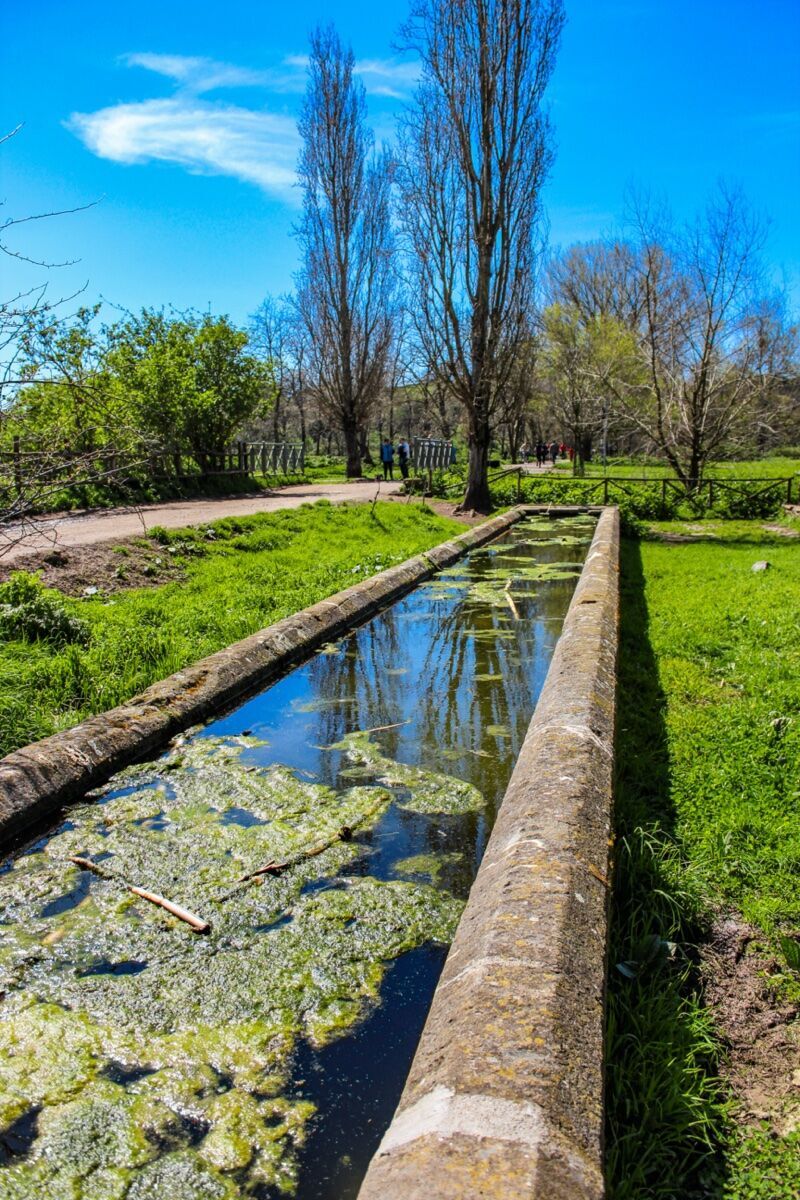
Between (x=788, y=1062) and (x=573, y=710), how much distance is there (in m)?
1.88

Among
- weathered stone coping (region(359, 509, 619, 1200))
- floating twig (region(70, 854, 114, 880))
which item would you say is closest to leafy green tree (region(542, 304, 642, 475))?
weathered stone coping (region(359, 509, 619, 1200))

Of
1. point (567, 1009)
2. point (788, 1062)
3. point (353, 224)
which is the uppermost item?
point (353, 224)

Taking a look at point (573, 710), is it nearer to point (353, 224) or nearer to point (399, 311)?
point (353, 224)

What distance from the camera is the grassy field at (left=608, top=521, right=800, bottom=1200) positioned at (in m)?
2.01

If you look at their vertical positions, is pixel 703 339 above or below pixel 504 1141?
above

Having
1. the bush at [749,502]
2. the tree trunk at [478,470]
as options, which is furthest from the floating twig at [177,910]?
the bush at [749,502]

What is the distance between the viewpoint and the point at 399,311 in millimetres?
32688

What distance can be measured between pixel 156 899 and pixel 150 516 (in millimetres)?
11587

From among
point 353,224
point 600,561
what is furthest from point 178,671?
point 353,224

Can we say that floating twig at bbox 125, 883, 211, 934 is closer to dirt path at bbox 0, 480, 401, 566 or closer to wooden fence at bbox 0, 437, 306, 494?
wooden fence at bbox 0, 437, 306, 494

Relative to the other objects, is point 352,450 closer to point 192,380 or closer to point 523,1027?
point 192,380

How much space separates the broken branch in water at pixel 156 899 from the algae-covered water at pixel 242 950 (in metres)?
0.02

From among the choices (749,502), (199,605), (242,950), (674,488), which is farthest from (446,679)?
(674,488)

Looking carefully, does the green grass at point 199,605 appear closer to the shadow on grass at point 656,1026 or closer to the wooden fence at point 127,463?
the wooden fence at point 127,463
